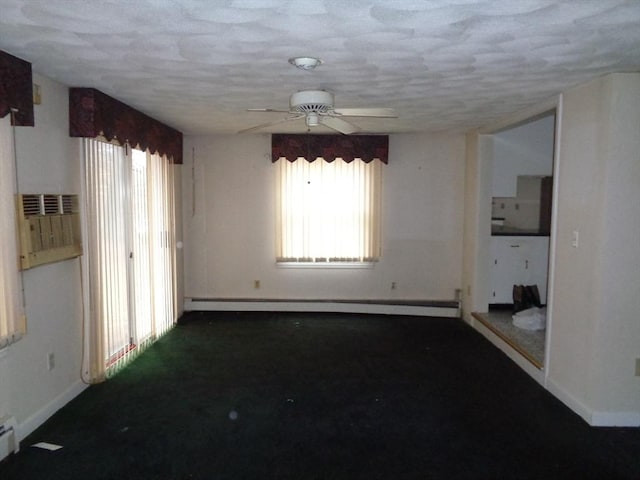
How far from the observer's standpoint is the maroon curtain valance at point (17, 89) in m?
2.45

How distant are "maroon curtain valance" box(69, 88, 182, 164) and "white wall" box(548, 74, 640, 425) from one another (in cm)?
354

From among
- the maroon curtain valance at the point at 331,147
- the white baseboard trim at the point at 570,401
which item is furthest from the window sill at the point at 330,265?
the white baseboard trim at the point at 570,401

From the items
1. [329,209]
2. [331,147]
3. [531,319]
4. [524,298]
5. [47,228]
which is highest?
[331,147]

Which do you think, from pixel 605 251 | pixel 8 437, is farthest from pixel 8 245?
pixel 605 251

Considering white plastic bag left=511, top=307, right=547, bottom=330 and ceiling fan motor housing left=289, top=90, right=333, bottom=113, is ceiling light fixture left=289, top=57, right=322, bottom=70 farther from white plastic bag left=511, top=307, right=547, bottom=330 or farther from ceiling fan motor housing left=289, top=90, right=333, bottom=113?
white plastic bag left=511, top=307, right=547, bottom=330

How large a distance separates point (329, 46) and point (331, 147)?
3.13 metres

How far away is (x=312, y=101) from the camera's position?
2768 mm

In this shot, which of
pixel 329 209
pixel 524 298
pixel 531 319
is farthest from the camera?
pixel 329 209

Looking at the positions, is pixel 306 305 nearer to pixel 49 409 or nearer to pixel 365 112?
pixel 49 409

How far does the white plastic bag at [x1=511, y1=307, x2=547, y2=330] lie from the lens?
4.64 metres

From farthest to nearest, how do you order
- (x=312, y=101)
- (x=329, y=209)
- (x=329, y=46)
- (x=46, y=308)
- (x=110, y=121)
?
(x=329, y=209)
(x=110, y=121)
(x=46, y=308)
(x=312, y=101)
(x=329, y=46)

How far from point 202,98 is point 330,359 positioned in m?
2.58

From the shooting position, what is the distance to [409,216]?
18.8ft

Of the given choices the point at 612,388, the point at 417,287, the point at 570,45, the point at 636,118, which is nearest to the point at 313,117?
the point at 570,45
